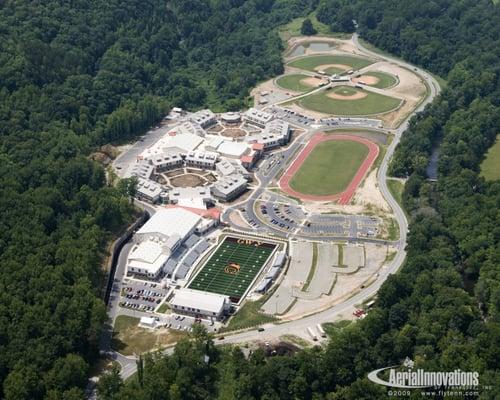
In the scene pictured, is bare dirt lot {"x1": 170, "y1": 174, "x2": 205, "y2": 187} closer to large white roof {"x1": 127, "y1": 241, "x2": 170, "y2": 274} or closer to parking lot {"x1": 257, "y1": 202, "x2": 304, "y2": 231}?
parking lot {"x1": 257, "y1": 202, "x2": 304, "y2": 231}

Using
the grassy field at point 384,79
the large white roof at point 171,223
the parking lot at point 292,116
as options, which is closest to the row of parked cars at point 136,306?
the large white roof at point 171,223

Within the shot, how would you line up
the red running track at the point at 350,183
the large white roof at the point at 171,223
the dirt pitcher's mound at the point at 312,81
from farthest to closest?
1. the dirt pitcher's mound at the point at 312,81
2. the red running track at the point at 350,183
3. the large white roof at the point at 171,223

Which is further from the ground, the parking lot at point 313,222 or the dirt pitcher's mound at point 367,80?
the dirt pitcher's mound at point 367,80

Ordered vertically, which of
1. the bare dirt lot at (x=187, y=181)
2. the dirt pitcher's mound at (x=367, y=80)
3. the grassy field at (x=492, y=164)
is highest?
the grassy field at (x=492, y=164)

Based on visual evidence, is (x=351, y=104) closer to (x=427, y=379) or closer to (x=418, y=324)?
(x=418, y=324)

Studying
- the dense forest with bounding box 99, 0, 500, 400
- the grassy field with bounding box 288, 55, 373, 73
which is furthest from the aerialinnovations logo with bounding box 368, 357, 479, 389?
the grassy field with bounding box 288, 55, 373, 73

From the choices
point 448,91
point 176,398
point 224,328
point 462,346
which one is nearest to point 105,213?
point 224,328

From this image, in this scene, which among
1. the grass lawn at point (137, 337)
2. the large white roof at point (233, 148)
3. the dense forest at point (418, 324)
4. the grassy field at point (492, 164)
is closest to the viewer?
the dense forest at point (418, 324)

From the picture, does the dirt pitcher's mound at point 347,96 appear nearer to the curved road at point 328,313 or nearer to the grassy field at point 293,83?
the grassy field at point 293,83

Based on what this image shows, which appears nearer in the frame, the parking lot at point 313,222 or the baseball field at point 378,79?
the parking lot at point 313,222
